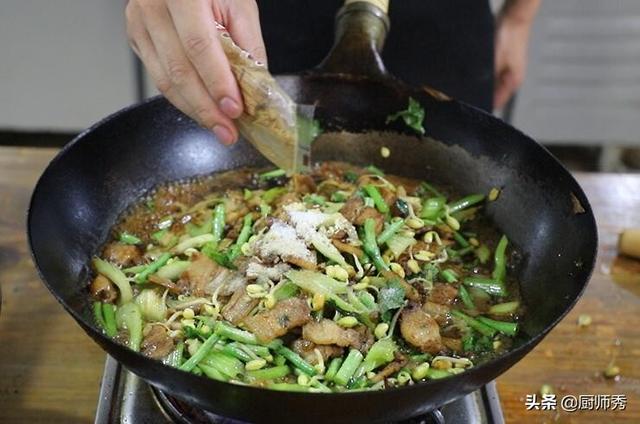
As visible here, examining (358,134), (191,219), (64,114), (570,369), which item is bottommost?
(64,114)

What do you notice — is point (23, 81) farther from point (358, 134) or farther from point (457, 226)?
point (457, 226)

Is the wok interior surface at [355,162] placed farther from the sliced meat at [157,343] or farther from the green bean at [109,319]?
the sliced meat at [157,343]

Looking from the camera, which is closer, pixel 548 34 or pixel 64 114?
pixel 548 34

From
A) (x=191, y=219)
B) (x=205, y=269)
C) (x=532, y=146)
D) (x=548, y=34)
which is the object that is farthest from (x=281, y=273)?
(x=548, y=34)

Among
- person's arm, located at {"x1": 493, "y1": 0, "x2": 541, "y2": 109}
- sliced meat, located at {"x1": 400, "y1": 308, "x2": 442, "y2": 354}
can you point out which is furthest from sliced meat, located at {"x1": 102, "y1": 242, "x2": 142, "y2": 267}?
person's arm, located at {"x1": 493, "y1": 0, "x2": 541, "y2": 109}

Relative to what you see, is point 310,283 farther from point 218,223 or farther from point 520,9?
point 520,9

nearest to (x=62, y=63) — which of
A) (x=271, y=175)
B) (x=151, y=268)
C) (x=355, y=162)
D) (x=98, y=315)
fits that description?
(x=271, y=175)
